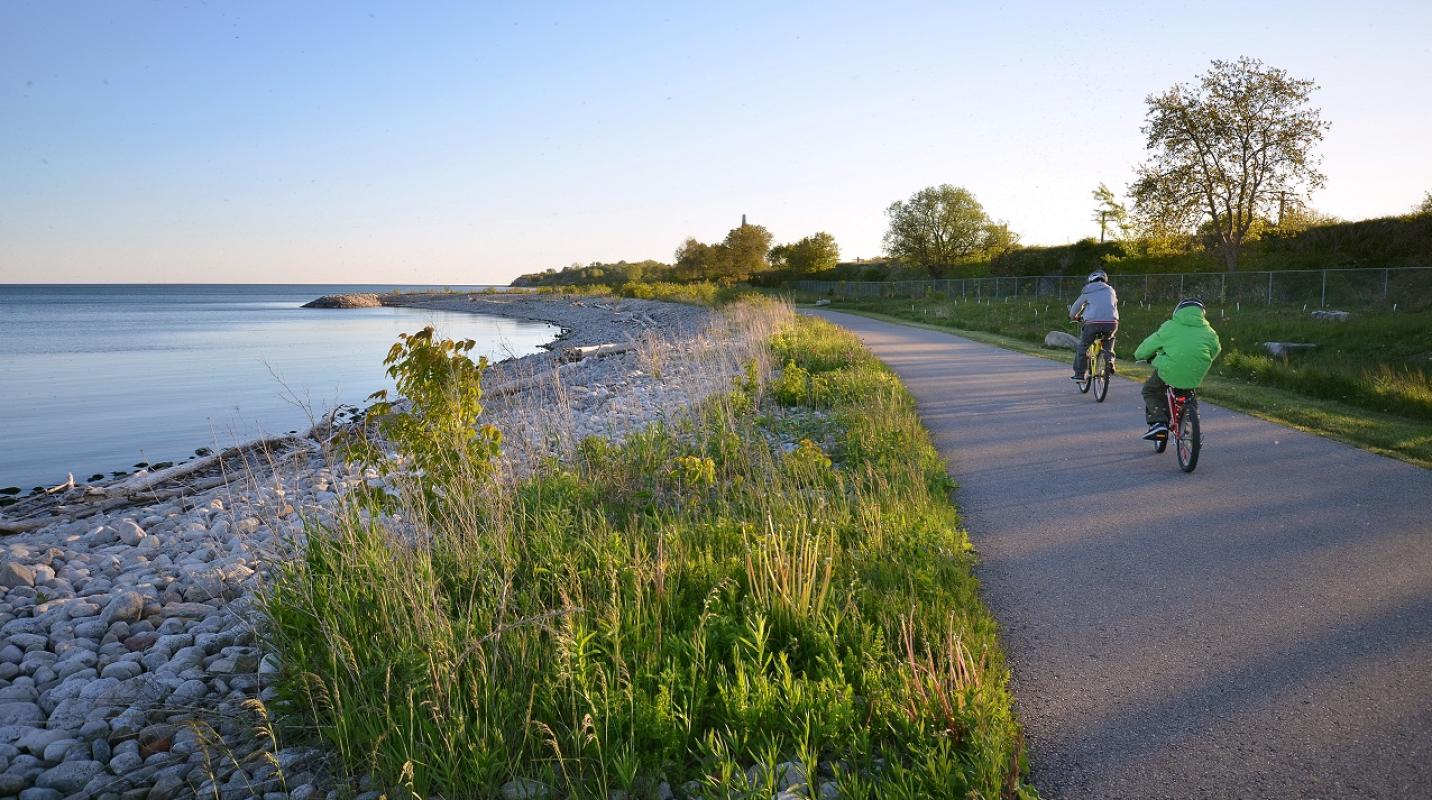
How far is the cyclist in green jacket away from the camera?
874cm

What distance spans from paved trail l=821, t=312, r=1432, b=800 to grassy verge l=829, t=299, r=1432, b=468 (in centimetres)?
161

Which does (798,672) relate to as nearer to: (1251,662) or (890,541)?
(890,541)

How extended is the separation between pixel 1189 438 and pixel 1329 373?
796 cm

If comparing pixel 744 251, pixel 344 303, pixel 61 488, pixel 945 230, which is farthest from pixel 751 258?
pixel 61 488

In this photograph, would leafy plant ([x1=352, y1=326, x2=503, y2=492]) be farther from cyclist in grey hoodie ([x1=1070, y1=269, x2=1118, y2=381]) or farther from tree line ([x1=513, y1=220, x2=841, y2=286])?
tree line ([x1=513, y1=220, x2=841, y2=286])

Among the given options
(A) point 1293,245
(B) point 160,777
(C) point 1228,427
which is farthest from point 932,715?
(A) point 1293,245

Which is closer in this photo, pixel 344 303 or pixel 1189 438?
pixel 1189 438

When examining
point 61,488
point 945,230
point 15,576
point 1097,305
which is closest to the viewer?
point 15,576

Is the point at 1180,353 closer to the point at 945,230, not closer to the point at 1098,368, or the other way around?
the point at 1098,368

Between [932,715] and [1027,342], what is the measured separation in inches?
905

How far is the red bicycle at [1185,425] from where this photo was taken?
328 inches

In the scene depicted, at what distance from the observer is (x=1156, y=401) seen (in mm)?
9156

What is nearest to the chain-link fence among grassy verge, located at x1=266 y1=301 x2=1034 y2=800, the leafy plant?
grassy verge, located at x1=266 y1=301 x2=1034 y2=800

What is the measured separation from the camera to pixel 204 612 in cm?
575
